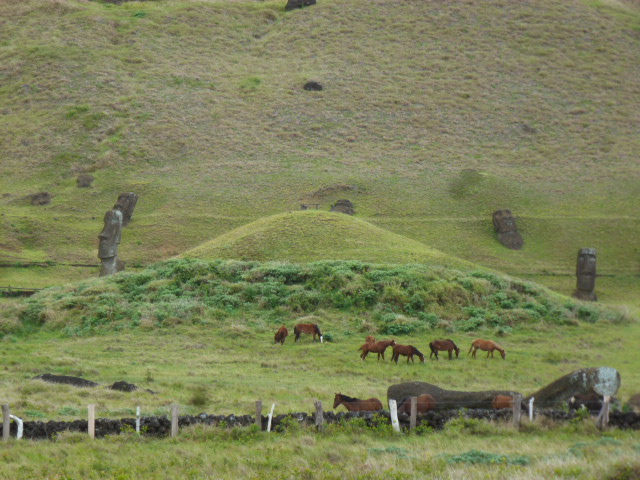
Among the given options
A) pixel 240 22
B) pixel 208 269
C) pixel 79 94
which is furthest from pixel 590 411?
pixel 240 22

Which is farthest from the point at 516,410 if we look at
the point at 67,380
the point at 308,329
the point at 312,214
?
the point at 312,214

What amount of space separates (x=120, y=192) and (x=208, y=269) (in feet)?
88.9

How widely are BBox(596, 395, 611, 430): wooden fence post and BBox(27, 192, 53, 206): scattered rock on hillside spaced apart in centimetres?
5210

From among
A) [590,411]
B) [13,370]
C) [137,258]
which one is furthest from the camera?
[137,258]

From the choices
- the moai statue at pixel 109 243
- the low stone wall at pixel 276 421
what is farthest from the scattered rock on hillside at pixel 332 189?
the low stone wall at pixel 276 421

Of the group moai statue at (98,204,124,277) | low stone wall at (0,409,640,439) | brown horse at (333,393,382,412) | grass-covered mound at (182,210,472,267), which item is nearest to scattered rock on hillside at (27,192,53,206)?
moai statue at (98,204,124,277)

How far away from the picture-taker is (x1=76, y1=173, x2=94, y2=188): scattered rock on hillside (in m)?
62.9

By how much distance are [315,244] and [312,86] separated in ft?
144

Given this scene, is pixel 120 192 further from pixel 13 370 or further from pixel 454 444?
pixel 454 444

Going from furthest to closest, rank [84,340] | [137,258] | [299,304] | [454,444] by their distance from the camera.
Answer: [137,258] → [299,304] → [84,340] → [454,444]

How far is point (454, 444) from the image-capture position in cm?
1462

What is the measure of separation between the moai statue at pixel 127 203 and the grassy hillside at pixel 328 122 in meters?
0.87

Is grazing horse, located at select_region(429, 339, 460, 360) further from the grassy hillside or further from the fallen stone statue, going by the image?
the grassy hillside

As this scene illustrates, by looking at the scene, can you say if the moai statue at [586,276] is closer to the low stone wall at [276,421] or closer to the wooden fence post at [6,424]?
the low stone wall at [276,421]
